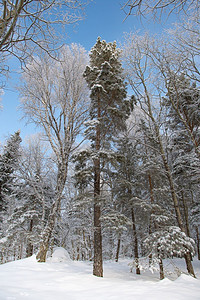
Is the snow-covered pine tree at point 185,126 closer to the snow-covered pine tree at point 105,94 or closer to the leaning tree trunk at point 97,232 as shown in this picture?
the snow-covered pine tree at point 105,94

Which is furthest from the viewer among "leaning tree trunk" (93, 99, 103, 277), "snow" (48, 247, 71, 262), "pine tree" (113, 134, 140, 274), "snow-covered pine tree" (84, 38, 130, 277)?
"pine tree" (113, 134, 140, 274)

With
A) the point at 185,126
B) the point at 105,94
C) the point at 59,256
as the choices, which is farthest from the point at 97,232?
the point at 185,126

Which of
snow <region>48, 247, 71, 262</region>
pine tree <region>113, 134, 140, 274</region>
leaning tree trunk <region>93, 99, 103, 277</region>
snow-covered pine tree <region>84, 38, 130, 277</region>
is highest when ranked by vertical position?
snow-covered pine tree <region>84, 38, 130, 277</region>

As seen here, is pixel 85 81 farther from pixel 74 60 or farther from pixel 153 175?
pixel 153 175

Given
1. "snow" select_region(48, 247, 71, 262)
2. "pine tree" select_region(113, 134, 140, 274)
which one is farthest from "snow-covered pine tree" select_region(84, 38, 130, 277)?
"snow" select_region(48, 247, 71, 262)

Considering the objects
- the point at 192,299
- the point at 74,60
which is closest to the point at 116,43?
the point at 74,60

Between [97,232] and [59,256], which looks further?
[59,256]

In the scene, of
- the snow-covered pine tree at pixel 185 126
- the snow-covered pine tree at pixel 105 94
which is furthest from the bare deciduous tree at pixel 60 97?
the snow-covered pine tree at pixel 185 126

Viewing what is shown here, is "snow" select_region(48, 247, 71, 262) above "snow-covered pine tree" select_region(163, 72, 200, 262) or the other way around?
the other way around

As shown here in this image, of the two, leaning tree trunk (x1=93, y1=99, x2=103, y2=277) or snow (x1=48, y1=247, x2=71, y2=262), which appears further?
snow (x1=48, y1=247, x2=71, y2=262)

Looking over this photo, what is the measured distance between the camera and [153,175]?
379 inches

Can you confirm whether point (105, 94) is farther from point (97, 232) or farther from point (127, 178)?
point (97, 232)

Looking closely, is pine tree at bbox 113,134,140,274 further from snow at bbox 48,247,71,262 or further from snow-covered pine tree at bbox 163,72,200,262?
snow at bbox 48,247,71,262

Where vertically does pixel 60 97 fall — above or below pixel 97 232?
above
